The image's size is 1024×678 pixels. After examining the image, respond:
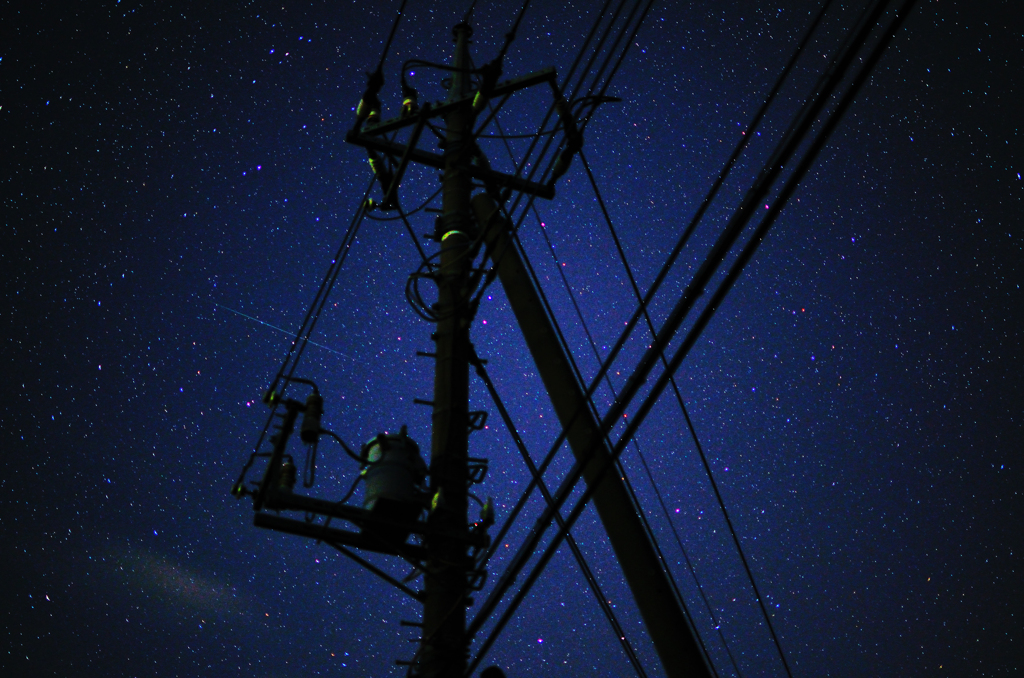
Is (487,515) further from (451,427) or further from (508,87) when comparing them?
(508,87)

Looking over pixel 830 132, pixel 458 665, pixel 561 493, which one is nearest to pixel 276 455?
pixel 458 665

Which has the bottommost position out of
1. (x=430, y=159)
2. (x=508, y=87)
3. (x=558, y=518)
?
(x=558, y=518)

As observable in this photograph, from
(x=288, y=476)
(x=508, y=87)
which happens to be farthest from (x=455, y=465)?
(x=508, y=87)

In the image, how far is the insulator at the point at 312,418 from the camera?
6.44 m

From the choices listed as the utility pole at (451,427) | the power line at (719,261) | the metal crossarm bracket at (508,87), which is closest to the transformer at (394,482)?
the utility pole at (451,427)

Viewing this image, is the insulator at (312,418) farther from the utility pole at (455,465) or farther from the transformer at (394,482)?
the transformer at (394,482)

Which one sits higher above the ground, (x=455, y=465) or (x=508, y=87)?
(x=508, y=87)

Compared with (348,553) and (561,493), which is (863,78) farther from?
(348,553)

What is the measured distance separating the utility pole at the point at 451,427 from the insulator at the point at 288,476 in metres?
1.09

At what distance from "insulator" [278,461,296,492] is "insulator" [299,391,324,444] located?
46 cm

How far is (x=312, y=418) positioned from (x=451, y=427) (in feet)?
4.37

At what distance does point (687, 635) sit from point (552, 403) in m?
1.88

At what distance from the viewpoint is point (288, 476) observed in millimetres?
5949

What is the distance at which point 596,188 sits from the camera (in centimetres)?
627
